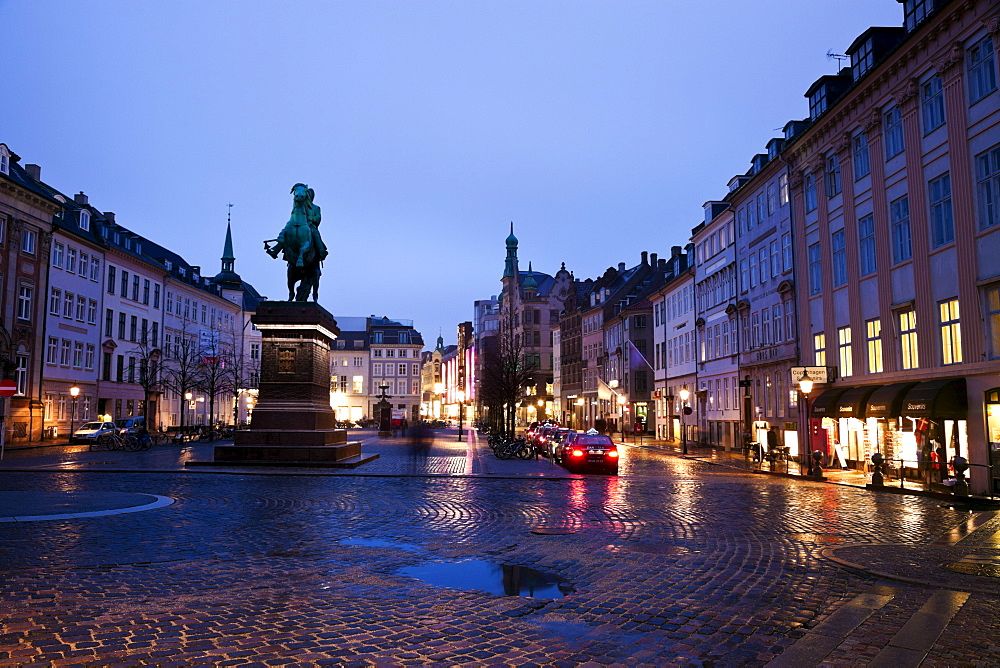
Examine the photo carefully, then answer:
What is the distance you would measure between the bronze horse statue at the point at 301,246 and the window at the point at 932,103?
→ 22.1m

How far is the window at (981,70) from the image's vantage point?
2202 centimetres

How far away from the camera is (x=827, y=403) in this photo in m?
31.2

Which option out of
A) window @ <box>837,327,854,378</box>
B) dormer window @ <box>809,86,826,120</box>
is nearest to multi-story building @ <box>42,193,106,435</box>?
dormer window @ <box>809,86,826,120</box>

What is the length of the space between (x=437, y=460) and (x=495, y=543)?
2296 centimetres

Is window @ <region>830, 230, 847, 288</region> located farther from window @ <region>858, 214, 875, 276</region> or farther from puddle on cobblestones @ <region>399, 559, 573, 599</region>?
puddle on cobblestones @ <region>399, 559, 573, 599</region>

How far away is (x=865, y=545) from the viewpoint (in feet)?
39.3

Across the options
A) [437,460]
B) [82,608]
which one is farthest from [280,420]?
[82,608]

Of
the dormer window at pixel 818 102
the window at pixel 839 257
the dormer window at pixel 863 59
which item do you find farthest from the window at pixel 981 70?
the dormer window at pixel 818 102

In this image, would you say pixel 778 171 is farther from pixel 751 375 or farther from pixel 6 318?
pixel 6 318

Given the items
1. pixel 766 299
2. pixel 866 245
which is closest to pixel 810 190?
pixel 866 245

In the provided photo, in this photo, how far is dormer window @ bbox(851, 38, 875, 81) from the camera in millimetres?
29906

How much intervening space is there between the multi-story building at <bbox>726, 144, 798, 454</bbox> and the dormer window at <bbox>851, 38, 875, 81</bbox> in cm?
745

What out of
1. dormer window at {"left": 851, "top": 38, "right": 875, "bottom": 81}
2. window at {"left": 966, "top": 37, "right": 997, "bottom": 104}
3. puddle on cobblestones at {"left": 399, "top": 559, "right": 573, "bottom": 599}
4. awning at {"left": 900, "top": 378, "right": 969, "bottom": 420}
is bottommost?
puddle on cobblestones at {"left": 399, "top": 559, "right": 573, "bottom": 599}

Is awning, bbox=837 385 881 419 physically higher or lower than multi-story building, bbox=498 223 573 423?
lower
